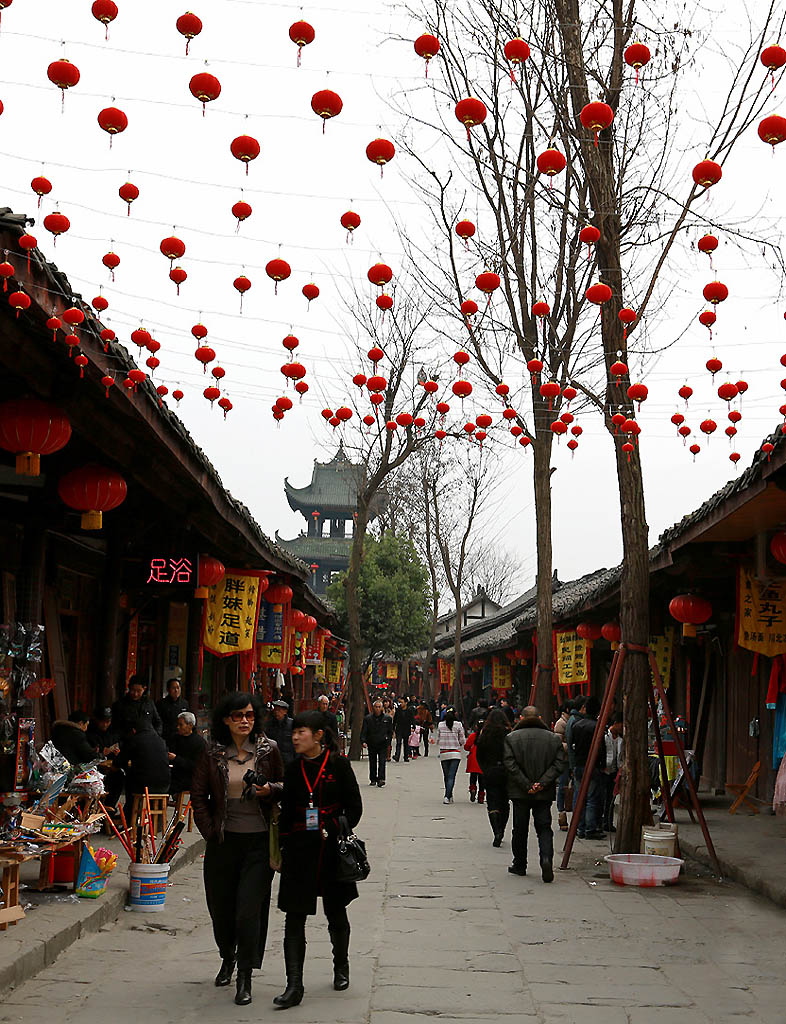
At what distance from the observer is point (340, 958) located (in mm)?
6586

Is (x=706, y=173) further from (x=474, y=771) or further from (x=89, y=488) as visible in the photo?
(x=474, y=771)

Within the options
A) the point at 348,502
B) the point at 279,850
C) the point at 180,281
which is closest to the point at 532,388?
the point at 180,281

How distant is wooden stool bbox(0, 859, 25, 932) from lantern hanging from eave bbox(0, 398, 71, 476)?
252 centimetres

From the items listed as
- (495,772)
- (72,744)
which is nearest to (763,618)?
(495,772)

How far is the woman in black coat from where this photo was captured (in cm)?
631

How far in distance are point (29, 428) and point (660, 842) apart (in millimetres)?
7448

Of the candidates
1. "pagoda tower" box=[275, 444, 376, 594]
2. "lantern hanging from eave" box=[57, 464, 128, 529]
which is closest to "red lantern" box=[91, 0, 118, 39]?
"lantern hanging from eave" box=[57, 464, 128, 529]

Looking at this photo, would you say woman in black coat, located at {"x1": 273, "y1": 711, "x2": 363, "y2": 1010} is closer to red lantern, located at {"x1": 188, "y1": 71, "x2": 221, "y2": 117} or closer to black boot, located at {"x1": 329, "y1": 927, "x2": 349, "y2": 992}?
black boot, located at {"x1": 329, "y1": 927, "x2": 349, "y2": 992}

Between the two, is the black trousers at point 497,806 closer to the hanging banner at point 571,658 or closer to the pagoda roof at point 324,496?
the hanging banner at point 571,658

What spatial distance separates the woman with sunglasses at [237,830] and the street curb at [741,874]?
5191 mm

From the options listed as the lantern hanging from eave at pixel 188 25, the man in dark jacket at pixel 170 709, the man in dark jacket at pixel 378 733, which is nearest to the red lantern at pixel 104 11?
the lantern hanging from eave at pixel 188 25

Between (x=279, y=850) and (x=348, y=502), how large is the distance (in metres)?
68.3

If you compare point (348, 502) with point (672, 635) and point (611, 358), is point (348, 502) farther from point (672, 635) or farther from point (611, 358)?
point (611, 358)

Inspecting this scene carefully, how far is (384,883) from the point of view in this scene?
10.9 m
